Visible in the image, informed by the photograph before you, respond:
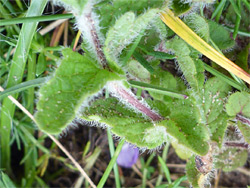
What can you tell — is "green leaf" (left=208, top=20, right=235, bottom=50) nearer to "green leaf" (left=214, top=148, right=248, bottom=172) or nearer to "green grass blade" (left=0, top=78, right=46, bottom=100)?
"green leaf" (left=214, top=148, right=248, bottom=172)

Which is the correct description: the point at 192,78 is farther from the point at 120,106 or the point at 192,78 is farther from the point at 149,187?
the point at 149,187

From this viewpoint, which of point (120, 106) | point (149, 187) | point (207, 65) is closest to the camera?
point (120, 106)

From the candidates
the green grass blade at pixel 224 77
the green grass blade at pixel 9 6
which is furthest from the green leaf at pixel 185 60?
the green grass blade at pixel 9 6

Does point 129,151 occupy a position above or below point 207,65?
below

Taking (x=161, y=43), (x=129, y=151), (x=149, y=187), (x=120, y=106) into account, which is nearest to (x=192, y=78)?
(x=161, y=43)

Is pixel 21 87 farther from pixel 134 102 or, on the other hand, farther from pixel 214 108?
pixel 214 108

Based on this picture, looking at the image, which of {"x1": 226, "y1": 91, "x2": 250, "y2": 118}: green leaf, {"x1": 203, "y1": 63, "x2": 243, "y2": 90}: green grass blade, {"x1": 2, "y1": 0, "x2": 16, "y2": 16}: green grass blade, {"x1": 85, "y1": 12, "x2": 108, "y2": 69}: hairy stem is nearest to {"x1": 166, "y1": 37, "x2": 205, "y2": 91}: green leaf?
{"x1": 203, "y1": 63, "x2": 243, "y2": 90}: green grass blade

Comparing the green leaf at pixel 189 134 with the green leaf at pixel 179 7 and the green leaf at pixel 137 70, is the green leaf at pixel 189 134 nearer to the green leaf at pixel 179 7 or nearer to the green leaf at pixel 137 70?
the green leaf at pixel 137 70
